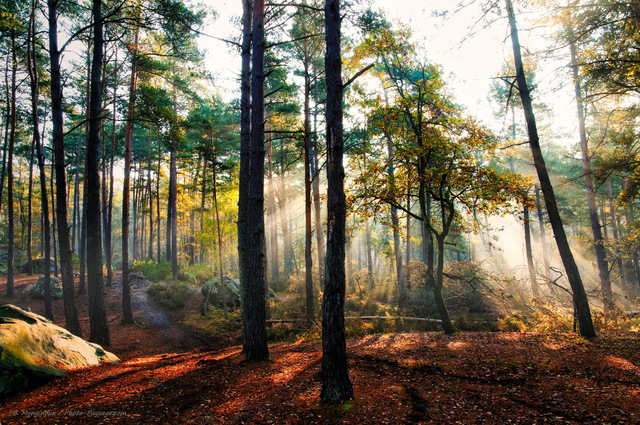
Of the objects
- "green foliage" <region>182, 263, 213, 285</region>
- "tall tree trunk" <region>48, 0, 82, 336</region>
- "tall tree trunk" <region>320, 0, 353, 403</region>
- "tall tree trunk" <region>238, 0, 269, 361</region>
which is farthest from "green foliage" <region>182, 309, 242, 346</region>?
"tall tree trunk" <region>320, 0, 353, 403</region>

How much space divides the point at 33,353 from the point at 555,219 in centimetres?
1302

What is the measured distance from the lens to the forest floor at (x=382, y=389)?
4105 millimetres

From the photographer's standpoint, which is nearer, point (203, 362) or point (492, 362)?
point (492, 362)

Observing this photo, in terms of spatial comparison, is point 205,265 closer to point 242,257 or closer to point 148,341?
point 148,341

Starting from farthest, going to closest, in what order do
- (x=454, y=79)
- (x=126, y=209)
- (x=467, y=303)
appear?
(x=467, y=303) → (x=126, y=209) → (x=454, y=79)

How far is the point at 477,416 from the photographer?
411cm

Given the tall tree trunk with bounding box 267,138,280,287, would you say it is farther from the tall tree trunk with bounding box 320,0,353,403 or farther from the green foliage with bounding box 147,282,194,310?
the tall tree trunk with bounding box 320,0,353,403

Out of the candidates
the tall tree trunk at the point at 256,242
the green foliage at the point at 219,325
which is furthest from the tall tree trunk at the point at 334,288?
the green foliage at the point at 219,325

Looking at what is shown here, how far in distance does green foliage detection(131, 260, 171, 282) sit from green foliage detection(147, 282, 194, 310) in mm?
2632

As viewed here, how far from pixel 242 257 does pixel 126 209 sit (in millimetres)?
9881

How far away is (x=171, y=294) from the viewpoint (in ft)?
57.5

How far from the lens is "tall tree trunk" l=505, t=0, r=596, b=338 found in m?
8.23

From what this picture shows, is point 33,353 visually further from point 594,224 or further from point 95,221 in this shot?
point 594,224

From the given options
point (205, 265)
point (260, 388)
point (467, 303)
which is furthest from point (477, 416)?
point (205, 265)
